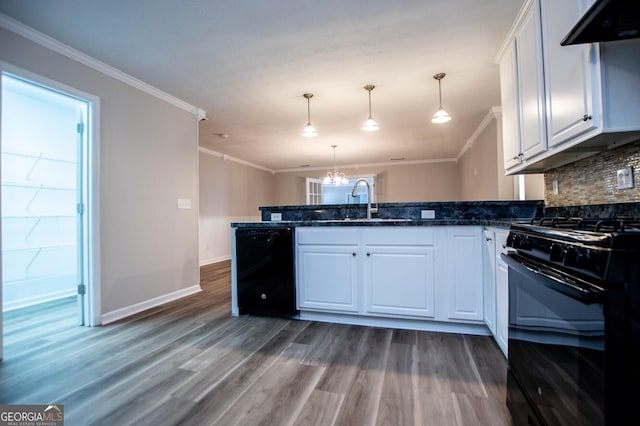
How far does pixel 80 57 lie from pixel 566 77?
3566mm

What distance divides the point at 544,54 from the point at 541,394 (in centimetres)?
176

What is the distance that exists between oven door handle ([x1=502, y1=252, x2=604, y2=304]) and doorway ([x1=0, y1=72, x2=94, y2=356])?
4.08 m

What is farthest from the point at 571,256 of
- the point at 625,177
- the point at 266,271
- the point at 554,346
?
the point at 266,271

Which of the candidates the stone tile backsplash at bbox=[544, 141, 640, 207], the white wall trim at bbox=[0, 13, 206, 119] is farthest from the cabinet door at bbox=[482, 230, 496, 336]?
the white wall trim at bbox=[0, 13, 206, 119]

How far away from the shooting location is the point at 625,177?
1.44 metres

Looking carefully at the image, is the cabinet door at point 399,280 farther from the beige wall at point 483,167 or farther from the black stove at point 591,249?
the beige wall at point 483,167

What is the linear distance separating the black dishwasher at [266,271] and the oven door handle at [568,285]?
6.05ft

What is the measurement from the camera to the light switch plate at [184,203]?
3561 millimetres

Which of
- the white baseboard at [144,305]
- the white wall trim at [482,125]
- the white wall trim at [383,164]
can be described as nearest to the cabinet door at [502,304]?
the white wall trim at [482,125]

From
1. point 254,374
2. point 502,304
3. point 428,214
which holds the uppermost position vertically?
point 428,214

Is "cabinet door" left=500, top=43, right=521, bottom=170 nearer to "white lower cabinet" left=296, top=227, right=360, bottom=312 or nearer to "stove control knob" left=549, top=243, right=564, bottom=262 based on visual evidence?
"white lower cabinet" left=296, top=227, right=360, bottom=312

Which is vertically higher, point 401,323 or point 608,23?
point 608,23

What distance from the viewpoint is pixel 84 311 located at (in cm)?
261

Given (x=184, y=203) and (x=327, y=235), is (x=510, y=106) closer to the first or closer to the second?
(x=327, y=235)
